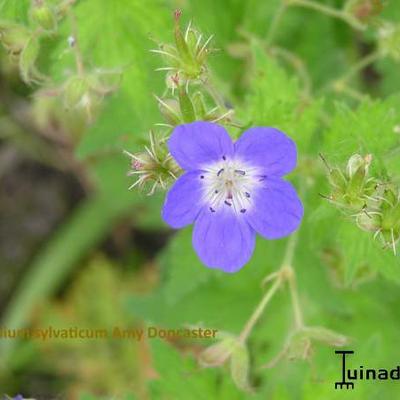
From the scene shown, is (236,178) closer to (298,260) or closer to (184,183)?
(184,183)

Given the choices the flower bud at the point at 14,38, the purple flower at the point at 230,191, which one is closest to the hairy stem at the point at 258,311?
the purple flower at the point at 230,191

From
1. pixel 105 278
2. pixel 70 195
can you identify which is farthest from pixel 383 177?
pixel 70 195

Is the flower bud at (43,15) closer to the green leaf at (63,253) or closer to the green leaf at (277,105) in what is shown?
the green leaf at (277,105)

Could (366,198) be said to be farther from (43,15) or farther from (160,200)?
(160,200)

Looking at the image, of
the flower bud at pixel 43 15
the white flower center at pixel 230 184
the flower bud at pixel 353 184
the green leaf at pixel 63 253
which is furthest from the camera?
the green leaf at pixel 63 253

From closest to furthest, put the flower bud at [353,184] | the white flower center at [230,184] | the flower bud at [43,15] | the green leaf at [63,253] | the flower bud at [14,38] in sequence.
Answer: the flower bud at [353,184] → the white flower center at [230,184] → the flower bud at [43,15] → the flower bud at [14,38] → the green leaf at [63,253]

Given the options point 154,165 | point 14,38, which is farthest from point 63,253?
point 154,165
